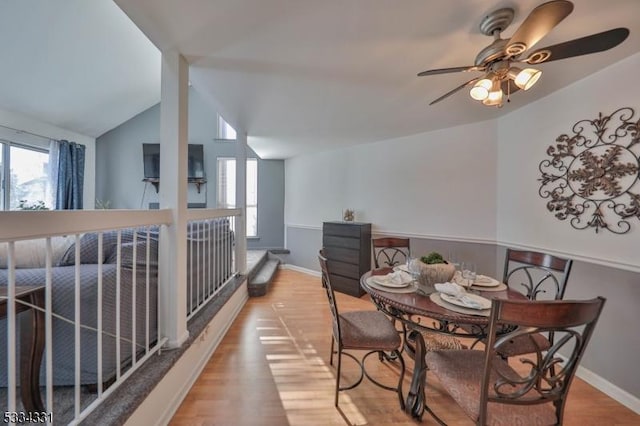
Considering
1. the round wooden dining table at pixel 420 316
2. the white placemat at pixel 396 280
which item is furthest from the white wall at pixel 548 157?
the white placemat at pixel 396 280

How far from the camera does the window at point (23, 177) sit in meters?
3.97

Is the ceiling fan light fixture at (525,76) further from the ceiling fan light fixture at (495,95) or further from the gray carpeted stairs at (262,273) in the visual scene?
the gray carpeted stairs at (262,273)

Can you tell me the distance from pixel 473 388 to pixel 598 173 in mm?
1898

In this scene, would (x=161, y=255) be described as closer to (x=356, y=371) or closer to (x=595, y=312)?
(x=356, y=371)

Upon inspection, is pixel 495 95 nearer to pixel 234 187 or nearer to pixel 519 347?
pixel 519 347

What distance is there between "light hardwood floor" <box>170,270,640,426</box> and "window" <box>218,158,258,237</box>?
3.34 meters

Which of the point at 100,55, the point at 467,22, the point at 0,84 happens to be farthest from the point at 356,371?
the point at 0,84

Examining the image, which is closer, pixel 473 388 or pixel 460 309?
pixel 473 388

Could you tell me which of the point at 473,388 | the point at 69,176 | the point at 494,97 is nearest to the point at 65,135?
the point at 69,176

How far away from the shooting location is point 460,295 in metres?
1.35

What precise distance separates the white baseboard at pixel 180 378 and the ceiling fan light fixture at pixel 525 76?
2.59 m

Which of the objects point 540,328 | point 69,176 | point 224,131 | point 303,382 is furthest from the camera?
point 224,131

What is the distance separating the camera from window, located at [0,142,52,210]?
3971 millimetres

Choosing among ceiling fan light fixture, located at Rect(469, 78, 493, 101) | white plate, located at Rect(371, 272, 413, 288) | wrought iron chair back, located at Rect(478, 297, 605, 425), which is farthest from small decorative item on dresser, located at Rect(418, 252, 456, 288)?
ceiling fan light fixture, located at Rect(469, 78, 493, 101)
